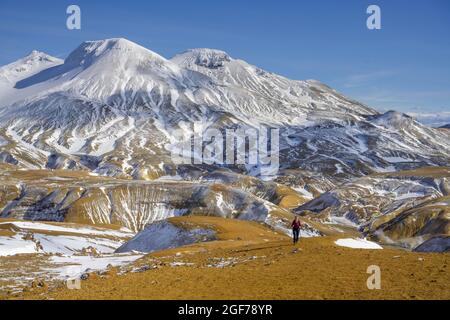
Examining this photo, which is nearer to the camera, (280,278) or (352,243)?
(280,278)

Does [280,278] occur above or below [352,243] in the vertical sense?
above

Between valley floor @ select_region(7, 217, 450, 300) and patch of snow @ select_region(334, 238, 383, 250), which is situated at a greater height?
valley floor @ select_region(7, 217, 450, 300)

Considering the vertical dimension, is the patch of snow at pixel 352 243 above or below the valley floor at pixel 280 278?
below

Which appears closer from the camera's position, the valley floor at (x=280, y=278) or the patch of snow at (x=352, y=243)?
the valley floor at (x=280, y=278)

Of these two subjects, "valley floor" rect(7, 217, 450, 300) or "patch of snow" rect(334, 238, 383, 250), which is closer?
"valley floor" rect(7, 217, 450, 300)

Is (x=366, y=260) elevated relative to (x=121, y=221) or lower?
elevated
